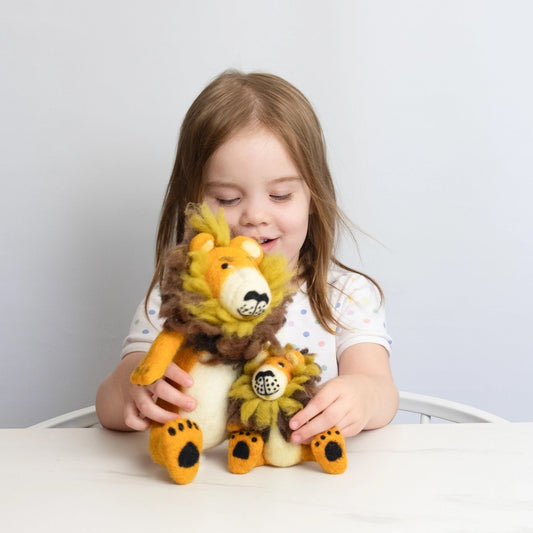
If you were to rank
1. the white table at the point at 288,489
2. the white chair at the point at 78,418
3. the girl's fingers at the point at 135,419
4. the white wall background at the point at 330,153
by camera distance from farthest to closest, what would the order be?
1. the white wall background at the point at 330,153
2. the white chair at the point at 78,418
3. the girl's fingers at the point at 135,419
4. the white table at the point at 288,489

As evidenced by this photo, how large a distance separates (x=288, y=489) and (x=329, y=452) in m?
0.05

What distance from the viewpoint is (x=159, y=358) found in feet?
1.85

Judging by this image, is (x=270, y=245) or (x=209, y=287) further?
(x=270, y=245)

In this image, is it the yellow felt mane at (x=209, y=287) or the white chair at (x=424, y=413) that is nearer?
the yellow felt mane at (x=209, y=287)

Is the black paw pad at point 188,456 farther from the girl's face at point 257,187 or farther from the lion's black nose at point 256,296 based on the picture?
the girl's face at point 257,187

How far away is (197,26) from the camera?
48.8 inches

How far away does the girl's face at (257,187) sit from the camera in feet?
2.75

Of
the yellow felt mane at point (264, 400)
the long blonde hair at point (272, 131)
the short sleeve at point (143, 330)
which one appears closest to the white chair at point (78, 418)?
the short sleeve at point (143, 330)

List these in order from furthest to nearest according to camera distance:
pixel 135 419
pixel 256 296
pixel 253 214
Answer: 1. pixel 253 214
2. pixel 135 419
3. pixel 256 296

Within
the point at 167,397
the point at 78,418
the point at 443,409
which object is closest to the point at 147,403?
the point at 167,397

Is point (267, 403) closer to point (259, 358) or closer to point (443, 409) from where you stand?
point (259, 358)

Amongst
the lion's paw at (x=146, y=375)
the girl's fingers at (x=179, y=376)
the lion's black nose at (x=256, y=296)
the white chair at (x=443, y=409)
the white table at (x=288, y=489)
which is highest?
the lion's black nose at (x=256, y=296)

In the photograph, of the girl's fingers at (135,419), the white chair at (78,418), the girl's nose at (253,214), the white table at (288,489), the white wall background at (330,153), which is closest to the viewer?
the white table at (288,489)

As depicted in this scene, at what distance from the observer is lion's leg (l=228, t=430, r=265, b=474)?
60 centimetres
